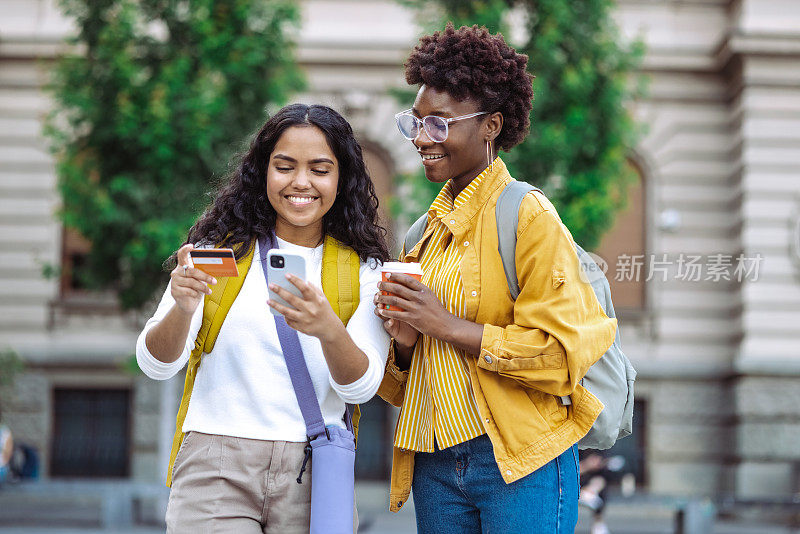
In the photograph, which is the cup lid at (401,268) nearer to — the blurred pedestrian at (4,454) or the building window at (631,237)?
the blurred pedestrian at (4,454)

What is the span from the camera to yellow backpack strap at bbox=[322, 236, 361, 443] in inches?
110

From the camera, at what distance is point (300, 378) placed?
268 cm

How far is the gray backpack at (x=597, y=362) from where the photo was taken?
8.99ft

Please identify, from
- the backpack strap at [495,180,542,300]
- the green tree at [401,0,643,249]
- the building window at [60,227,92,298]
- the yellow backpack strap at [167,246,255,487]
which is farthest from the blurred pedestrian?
the backpack strap at [495,180,542,300]

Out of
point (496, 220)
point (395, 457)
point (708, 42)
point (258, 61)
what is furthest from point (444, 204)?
point (708, 42)

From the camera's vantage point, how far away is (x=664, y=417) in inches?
567

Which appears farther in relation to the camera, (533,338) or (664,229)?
(664,229)

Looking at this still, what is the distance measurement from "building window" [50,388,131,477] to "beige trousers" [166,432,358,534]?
12646 millimetres

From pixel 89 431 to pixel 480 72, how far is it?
13.4 meters

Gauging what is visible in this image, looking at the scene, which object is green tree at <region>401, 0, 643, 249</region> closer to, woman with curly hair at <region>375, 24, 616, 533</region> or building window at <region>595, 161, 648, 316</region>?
building window at <region>595, 161, 648, 316</region>

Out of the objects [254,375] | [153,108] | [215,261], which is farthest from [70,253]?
[215,261]

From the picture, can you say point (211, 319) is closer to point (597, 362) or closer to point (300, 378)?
point (300, 378)

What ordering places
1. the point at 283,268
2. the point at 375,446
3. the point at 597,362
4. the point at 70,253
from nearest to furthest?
the point at 283,268 < the point at 597,362 < the point at 375,446 < the point at 70,253

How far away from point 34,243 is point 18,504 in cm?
415
